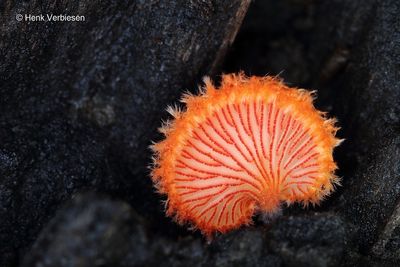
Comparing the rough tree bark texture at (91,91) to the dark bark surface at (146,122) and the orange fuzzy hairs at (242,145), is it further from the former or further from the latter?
the orange fuzzy hairs at (242,145)

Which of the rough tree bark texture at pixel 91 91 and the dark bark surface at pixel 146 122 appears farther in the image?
the rough tree bark texture at pixel 91 91

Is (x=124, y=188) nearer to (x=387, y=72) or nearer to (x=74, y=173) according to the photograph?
(x=74, y=173)

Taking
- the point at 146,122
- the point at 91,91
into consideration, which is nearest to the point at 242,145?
the point at 146,122

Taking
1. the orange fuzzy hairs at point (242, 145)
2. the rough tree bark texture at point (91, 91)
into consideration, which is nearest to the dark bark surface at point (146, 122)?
the rough tree bark texture at point (91, 91)

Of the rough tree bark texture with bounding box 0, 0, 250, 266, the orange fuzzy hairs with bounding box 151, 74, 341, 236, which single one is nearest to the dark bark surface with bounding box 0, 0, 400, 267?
the rough tree bark texture with bounding box 0, 0, 250, 266

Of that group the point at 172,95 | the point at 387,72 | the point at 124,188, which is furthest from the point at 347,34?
the point at 124,188

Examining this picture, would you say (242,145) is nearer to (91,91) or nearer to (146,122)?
(146,122)
